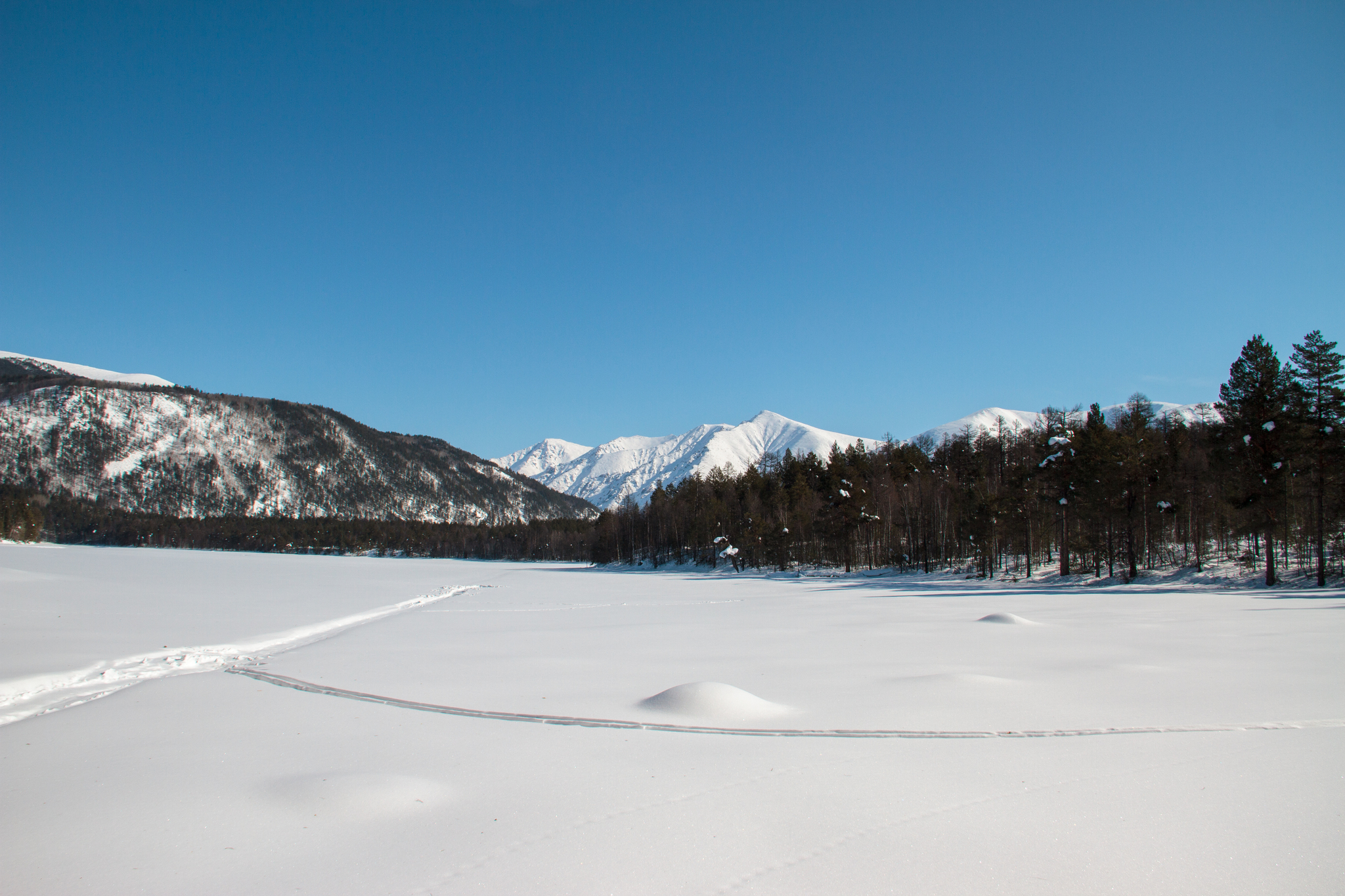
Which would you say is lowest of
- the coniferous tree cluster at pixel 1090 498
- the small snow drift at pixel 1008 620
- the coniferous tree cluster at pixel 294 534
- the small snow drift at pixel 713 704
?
the coniferous tree cluster at pixel 294 534

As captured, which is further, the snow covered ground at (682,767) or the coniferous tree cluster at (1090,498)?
the coniferous tree cluster at (1090,498)

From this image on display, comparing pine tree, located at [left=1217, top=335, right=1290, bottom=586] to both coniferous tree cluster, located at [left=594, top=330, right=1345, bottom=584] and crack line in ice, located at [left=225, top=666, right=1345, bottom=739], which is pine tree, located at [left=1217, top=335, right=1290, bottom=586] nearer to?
coniferous tree cluster, located at [left=594, top=330, right=1345, bottom=584]

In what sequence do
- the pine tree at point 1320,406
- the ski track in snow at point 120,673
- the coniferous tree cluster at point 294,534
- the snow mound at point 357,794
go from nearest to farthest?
the snow mound at point 357,794 < the ski track in snow at point 120,673 < the pine tree at point 1320,406 < the coniferous tree cluster at point 294,534

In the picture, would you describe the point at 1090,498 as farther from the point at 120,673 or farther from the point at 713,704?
the point at 120,673

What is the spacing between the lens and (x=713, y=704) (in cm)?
828

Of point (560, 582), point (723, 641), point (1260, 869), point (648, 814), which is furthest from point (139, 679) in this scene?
point (560, 582)

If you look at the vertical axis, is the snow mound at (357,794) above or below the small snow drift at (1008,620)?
above

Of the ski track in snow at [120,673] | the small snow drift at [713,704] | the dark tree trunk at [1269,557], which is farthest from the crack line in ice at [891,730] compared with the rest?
the dark tree trunk at [1269,557]

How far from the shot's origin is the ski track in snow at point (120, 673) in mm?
8969

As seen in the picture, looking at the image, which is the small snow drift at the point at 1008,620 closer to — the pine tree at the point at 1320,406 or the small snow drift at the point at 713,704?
the small snow drift at the point at 713,704

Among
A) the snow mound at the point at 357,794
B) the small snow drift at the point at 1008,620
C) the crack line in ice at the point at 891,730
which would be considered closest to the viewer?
the snow mound at the point at 357,794

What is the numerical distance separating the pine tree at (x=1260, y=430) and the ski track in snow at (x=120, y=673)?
125 feet

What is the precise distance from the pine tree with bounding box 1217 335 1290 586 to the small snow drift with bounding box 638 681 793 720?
32.9 meters

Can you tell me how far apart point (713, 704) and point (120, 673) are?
33.4ft
